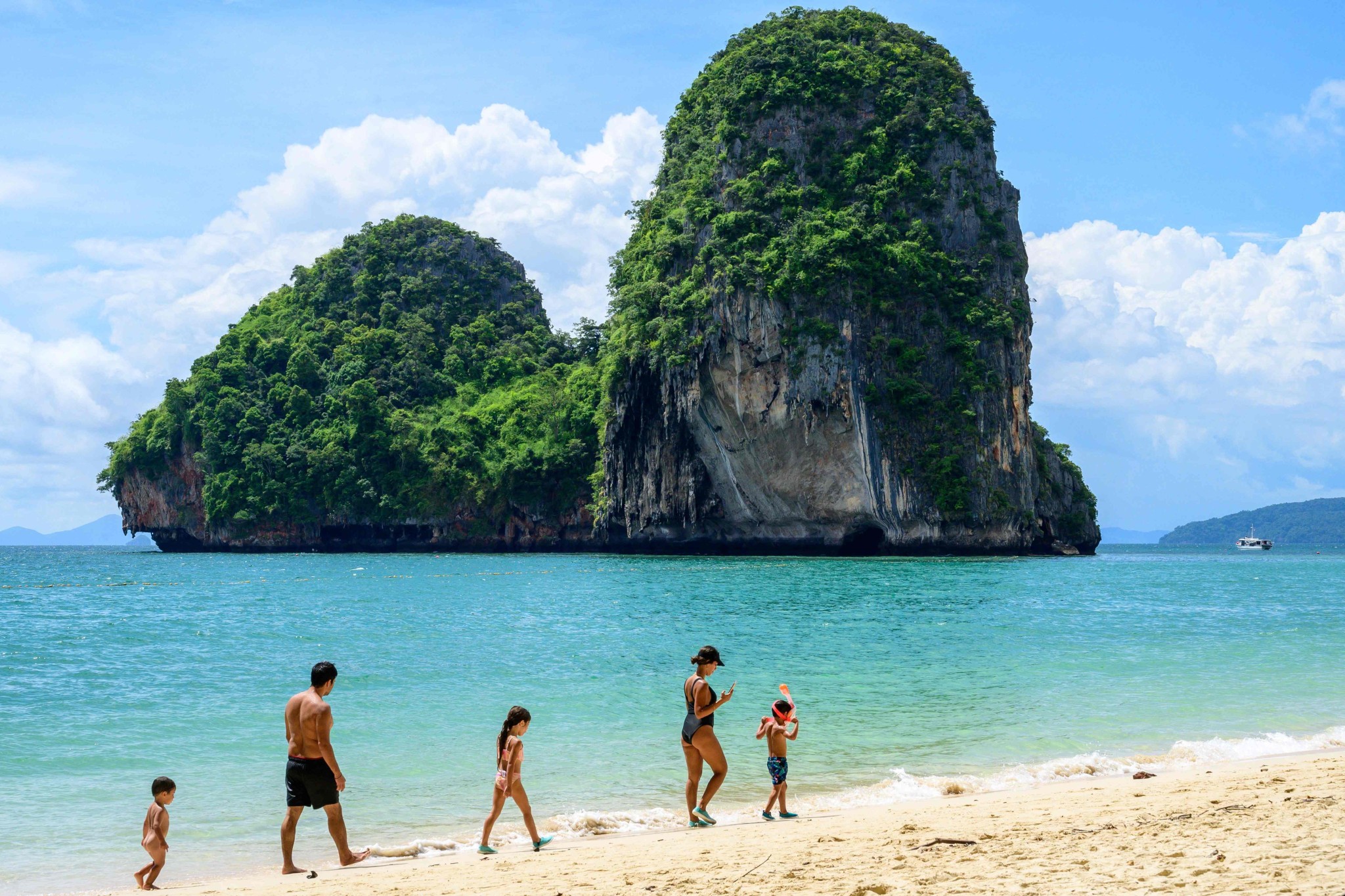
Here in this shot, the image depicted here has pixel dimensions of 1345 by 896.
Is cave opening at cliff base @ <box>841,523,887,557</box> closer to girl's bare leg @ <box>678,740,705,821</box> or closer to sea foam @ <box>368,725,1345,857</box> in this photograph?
sea foam @ <box>368,725,1345,857</box>

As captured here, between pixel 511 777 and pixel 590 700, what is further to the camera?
pixel 590 700

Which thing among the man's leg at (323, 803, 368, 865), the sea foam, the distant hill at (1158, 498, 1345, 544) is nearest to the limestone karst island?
the sea foam

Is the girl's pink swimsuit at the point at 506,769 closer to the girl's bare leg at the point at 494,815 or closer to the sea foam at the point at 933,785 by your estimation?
the girl's bare leg at the point at 494,815

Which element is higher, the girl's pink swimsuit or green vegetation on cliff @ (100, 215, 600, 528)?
green vegetation on cliff @ (100, 215, 600, 528)

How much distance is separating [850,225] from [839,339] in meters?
5.81

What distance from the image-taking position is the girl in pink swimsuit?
7.73 m

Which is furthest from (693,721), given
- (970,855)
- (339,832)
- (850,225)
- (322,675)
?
(850,225)

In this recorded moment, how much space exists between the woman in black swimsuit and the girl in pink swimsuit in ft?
4.13

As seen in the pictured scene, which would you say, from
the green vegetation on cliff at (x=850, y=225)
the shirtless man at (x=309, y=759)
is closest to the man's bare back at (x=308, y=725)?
the shirtless man at (x=309, y=759)

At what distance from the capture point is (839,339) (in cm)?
5078

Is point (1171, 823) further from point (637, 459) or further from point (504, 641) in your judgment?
point (637, 459)

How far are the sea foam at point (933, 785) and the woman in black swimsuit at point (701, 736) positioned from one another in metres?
0.30

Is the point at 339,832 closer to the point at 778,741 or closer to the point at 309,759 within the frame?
the point at 309,759

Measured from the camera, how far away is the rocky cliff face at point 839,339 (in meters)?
50.7
